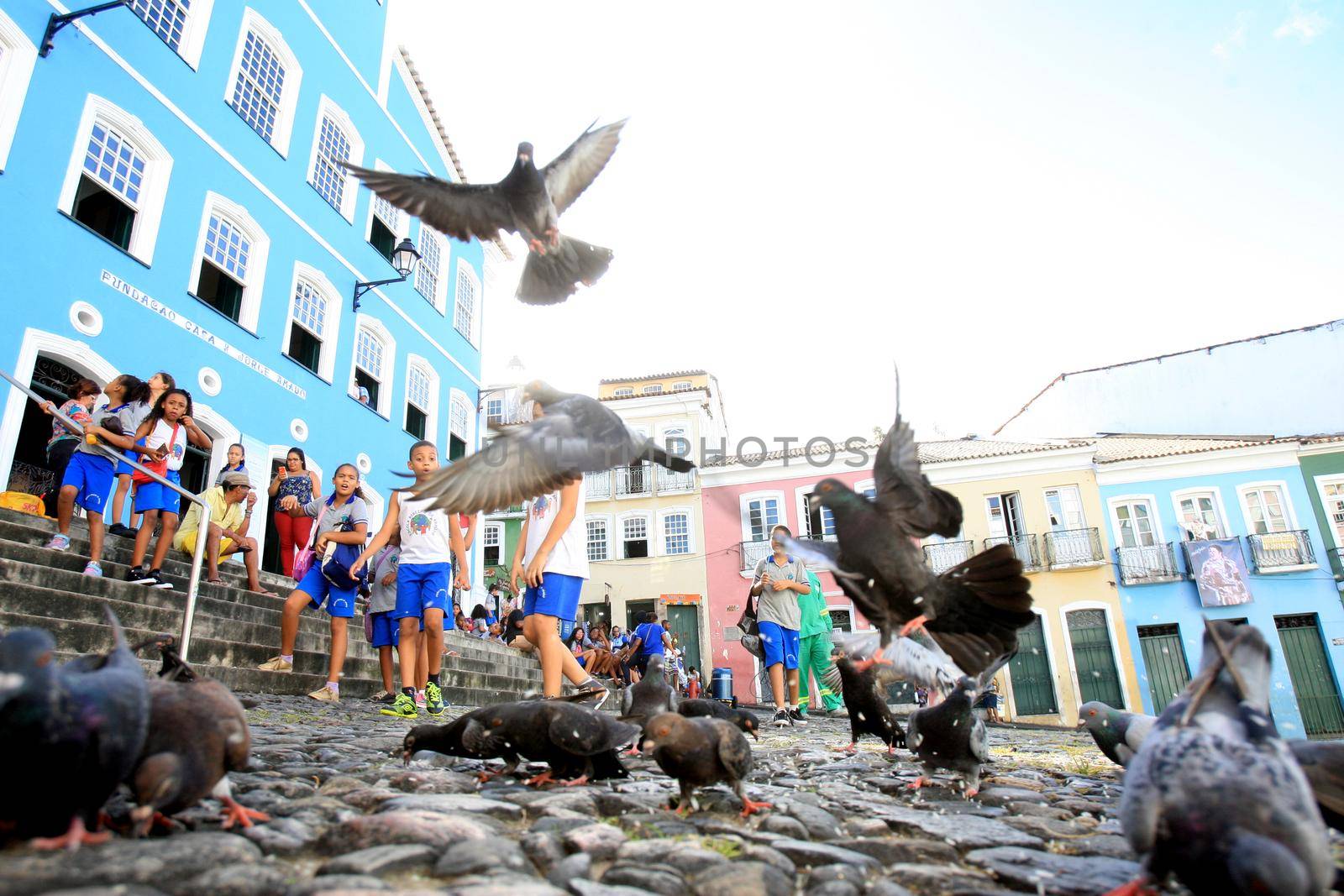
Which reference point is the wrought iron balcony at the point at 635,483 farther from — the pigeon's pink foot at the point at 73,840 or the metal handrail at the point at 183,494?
the pigeon's pink foot at the point at 73,840

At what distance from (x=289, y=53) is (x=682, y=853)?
16.5 meters

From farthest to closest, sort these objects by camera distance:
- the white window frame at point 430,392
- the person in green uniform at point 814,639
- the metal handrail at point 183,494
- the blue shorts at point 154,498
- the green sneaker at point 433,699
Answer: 1. the white window frame at point 430,392
2. the person in green uniform at point 814,639
3. the blue shorts at point 154,498
4. the green sneaker at point 433,699
5. the metal handrail at point 183,494

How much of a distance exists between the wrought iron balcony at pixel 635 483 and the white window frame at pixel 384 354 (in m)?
13.4

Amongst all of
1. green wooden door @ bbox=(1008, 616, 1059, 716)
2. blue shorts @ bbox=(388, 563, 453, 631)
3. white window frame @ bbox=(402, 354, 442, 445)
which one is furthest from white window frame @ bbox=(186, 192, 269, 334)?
green wooden door @ bbox=(1008, 616, 1059, 716)

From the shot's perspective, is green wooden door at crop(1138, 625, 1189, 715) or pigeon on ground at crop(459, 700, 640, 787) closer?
pigeon on ground at crop(459, 700, 640, 787)

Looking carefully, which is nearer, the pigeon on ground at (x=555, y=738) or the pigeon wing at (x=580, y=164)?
the pigeon on ground at (x=555, y=738)

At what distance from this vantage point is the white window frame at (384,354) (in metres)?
16.1

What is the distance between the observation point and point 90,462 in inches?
263

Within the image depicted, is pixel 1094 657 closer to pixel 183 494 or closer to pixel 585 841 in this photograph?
pixel 183 494

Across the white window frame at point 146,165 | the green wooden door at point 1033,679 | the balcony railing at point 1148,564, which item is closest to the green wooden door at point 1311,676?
the balcony railing at point 1148,564

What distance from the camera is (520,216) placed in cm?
444

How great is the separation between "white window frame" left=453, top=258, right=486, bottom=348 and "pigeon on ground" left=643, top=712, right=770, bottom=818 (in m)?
18.9

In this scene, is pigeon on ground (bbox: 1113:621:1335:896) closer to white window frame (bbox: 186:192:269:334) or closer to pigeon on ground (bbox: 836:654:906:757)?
pigeon on ground (bbox: 836:654:906:757)

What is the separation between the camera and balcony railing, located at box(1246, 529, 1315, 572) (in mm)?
22766
